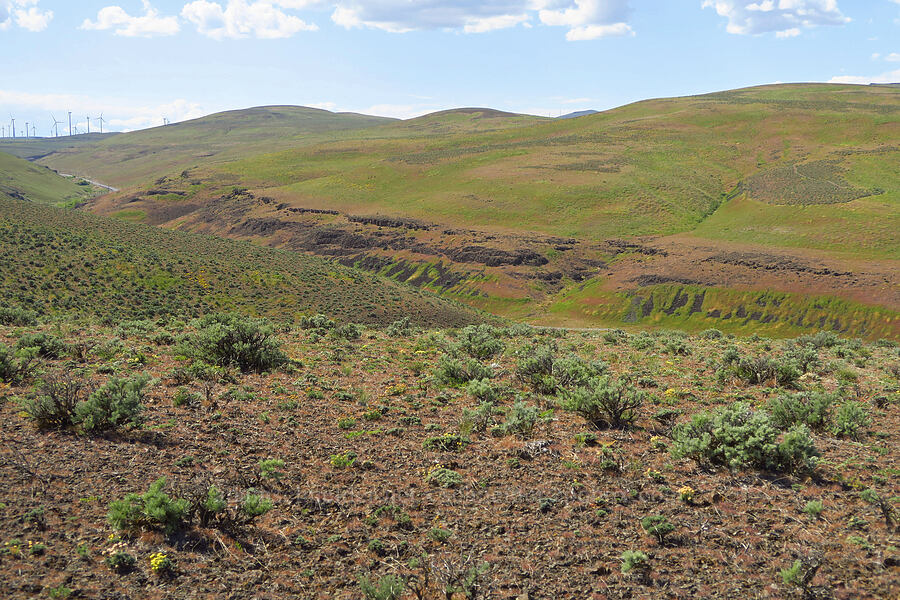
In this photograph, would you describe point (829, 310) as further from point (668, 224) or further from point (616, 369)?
point (616, 369)

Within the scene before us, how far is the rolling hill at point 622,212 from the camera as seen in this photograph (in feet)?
181

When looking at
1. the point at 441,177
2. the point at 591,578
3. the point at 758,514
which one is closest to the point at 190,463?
the point at 591,578

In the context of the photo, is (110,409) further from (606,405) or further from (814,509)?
(814,509)

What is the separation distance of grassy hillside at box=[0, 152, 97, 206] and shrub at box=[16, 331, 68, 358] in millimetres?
138038

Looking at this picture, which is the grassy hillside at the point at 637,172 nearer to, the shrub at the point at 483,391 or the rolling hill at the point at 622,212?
the rolling hill at the point at 622,212

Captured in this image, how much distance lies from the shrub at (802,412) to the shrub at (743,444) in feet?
4.44

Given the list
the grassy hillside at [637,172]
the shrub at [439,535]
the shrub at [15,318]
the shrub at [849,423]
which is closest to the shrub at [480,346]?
the shrub at [849,423]

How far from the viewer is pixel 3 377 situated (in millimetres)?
9906

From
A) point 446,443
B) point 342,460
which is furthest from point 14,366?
point 446,443

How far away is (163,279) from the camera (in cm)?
3800

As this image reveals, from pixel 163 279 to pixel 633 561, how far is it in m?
39.2

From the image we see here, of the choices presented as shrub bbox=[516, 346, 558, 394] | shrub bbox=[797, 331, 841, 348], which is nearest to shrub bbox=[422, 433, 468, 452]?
shrub bbox=[516, 346, 558, 394]

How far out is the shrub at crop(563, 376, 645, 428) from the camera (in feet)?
30.5

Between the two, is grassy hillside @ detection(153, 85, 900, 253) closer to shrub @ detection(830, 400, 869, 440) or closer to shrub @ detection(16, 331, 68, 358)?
shrub @ detection(830, 400, 869, 440)
